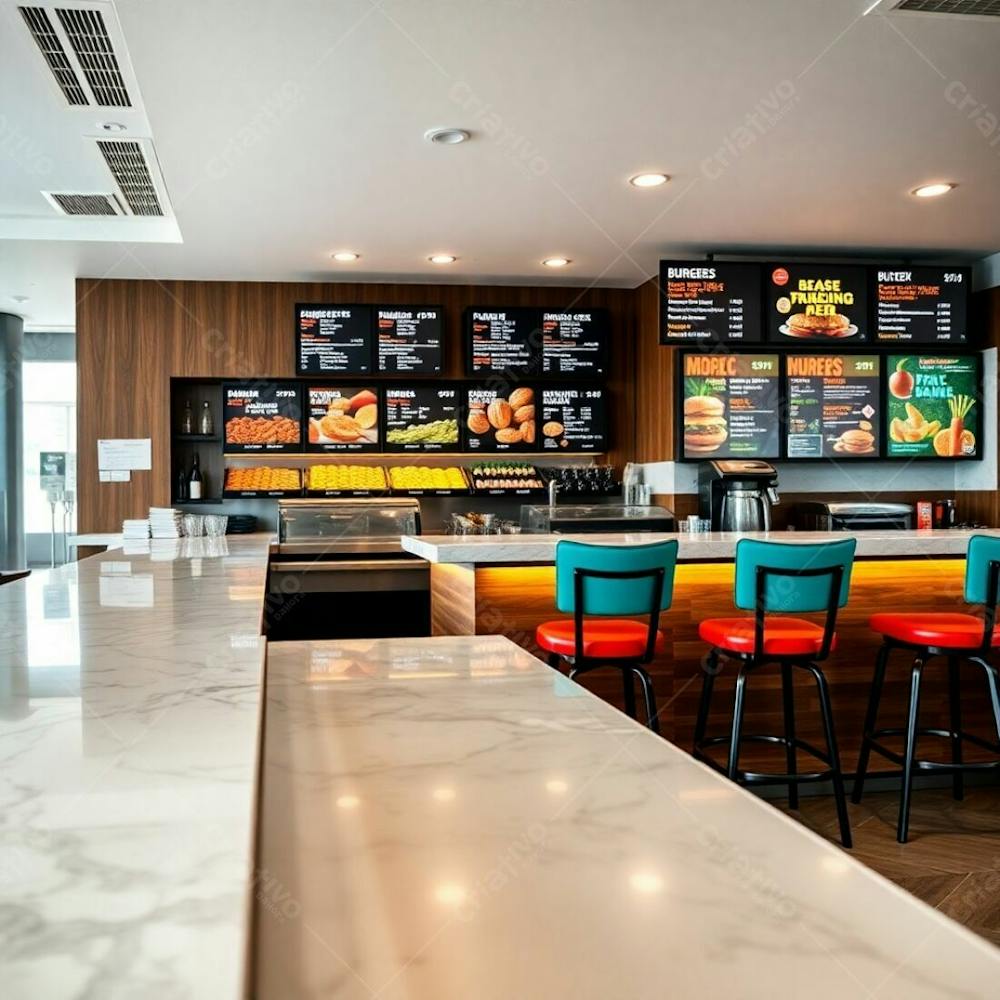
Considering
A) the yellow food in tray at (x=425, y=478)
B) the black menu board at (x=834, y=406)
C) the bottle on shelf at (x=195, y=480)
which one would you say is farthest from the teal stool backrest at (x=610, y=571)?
the bottle on shelf at (x=195, y=480)

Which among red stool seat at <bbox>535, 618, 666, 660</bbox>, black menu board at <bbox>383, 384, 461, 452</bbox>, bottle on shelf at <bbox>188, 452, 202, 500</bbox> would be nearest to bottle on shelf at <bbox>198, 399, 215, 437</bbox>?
bottle on shelf at <bbox>188, 452, 202, 500</bbox>

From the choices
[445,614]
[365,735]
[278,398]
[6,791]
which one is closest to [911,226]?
[445,614]

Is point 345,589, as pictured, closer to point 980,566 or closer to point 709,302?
point 709,302

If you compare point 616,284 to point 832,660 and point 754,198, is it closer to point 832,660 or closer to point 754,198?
point 754,198

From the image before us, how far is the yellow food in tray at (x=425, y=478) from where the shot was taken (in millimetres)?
6430

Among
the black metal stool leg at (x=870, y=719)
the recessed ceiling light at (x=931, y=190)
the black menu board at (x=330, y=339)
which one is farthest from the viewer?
the black menu board at (x=330, y=339)

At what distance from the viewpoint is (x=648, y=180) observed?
4281 millimetres

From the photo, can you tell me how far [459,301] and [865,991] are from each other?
624cm

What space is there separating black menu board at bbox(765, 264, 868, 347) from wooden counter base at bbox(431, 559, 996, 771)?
6.83ft

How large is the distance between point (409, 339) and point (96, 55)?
3.33m

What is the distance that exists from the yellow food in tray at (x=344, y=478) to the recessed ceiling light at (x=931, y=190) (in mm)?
3656

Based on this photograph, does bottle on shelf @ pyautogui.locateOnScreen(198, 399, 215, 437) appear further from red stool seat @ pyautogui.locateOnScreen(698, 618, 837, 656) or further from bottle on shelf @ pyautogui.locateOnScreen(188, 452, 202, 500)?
red stool seat @ pyautogui.locateOnScreen(698, 618, 837, 656)

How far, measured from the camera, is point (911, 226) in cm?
513

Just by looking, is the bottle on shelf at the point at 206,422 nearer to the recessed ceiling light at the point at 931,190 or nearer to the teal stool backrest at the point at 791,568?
the teal stool backrest at the point at 791,568
